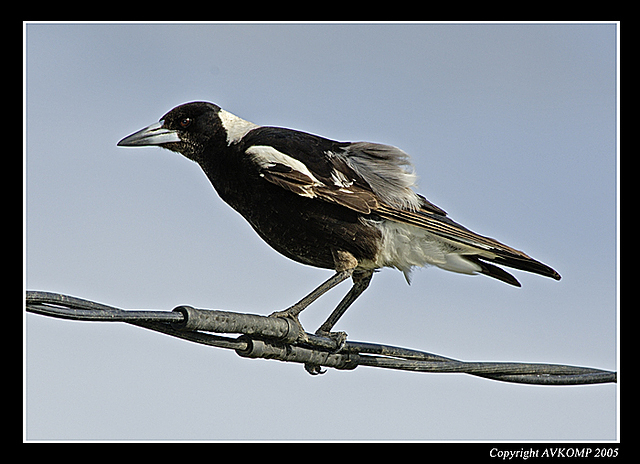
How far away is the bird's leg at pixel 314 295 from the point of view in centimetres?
364

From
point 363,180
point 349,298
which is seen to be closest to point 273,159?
point 363,180

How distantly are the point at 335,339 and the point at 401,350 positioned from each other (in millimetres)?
345

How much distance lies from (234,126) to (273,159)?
67cm

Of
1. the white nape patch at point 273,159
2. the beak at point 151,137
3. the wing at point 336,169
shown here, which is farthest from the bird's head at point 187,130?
the white nape patch at point 273,159

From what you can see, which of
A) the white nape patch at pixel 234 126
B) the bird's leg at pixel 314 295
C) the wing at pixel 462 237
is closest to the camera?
the bird's leg at pixel 314 295

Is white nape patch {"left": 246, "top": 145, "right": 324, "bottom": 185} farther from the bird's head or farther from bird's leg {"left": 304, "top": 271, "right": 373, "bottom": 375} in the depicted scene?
bird's leg {"left": 304, "top": 271, "right": 373, "bottom": 375}

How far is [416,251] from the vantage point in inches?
170

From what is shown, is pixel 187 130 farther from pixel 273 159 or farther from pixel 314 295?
pixel 314 295

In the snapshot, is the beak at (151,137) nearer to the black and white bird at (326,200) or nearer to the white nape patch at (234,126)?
the black and white bird at (326,200)

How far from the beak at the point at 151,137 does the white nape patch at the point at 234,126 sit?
13.1 inches

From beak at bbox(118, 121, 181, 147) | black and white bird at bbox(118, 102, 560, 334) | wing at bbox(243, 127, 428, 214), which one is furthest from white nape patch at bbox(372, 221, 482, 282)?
beak at bbox(118, 121, 181, 147)

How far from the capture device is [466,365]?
3.15 metres

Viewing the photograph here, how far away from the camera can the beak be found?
14.2 ft

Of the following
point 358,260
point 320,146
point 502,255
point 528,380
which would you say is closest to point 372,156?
point 320,146
